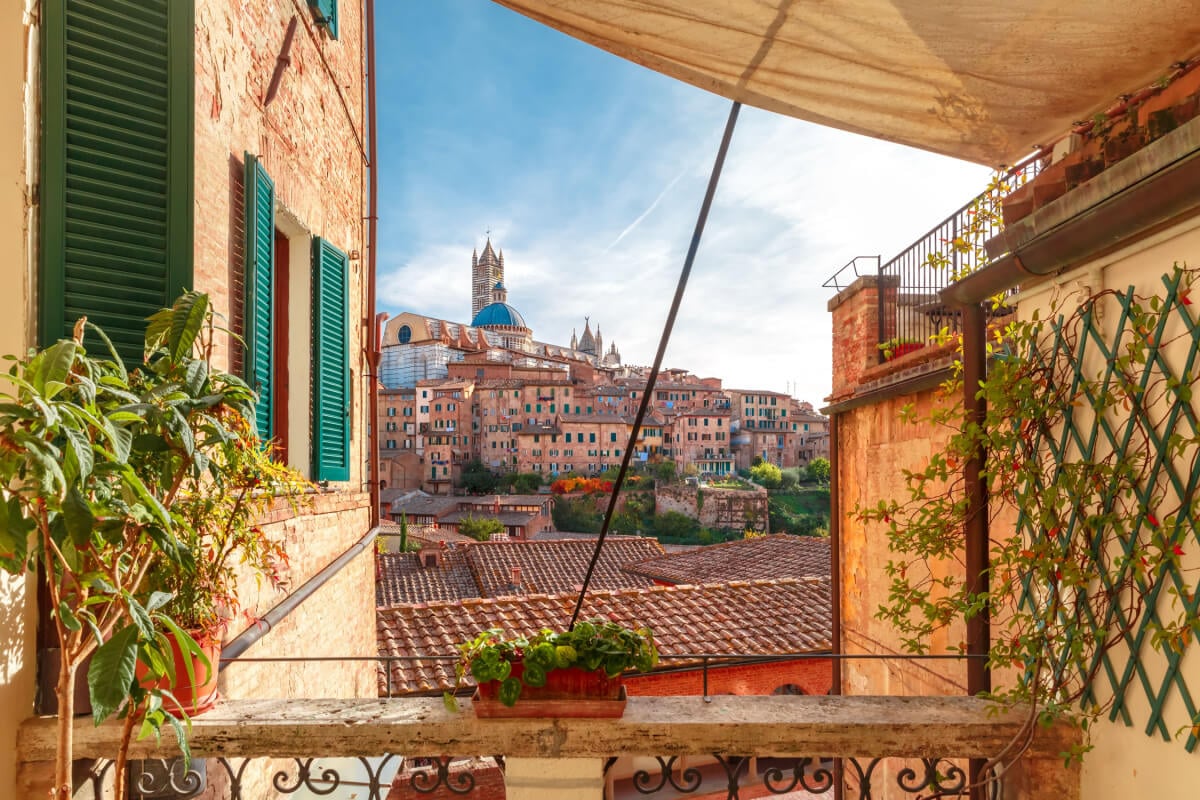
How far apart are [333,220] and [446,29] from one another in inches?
200

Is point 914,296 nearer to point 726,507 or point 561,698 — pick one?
point 561,698

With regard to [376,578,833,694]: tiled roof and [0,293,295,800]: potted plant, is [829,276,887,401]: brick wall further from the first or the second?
[0,293,295,800]: potted plant

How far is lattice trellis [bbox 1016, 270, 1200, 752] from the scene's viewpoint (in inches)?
66.8

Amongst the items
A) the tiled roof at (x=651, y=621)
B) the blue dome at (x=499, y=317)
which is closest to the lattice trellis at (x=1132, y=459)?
the tiled roof at (x=651, y=621)

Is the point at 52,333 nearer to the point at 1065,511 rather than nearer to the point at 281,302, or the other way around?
the point at 281,302

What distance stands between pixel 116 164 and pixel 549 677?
2.20 m

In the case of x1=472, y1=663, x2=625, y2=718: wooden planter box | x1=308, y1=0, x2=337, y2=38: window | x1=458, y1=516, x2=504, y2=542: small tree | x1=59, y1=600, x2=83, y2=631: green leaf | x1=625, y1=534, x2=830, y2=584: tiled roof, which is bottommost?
x1=458, y1=516, x2=504, y2=542: small tree

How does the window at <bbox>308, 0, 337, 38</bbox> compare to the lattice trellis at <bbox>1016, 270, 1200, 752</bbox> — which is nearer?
the lattice trellis at <bbox>1016, 270, 1200, 752</bbox>

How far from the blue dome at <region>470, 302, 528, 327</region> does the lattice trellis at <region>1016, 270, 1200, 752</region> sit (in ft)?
291

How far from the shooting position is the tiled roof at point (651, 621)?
7.61m

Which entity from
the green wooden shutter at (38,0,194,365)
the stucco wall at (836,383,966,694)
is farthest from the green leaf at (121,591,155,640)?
the stucco wall at (836,383,966,694)

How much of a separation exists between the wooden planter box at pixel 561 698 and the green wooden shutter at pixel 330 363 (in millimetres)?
2046

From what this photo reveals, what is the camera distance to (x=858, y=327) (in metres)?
5.76

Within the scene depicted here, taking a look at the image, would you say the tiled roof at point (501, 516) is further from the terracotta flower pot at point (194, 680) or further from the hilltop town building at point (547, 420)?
the terracotta flower pot at point (194, 680)
